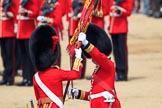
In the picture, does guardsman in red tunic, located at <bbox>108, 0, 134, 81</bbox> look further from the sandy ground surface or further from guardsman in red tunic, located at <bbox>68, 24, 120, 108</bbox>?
guardsman in red tunic, located at <bbox>68, 24, 120, 108</bbox>

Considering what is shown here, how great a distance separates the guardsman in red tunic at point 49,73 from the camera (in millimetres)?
7746

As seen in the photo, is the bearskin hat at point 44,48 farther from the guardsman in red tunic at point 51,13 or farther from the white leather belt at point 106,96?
the guardsman in red tunic at point 51,13

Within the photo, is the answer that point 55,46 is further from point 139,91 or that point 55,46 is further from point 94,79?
point 139,91

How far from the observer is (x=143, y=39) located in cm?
2069

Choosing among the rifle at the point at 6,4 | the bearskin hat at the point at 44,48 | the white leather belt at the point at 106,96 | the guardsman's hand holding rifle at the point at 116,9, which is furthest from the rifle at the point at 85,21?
the guardsman's hand holding rifle at the point at 116,9

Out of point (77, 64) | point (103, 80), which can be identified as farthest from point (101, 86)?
→ point (77, 64)

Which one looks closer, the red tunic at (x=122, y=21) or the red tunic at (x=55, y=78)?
the red tunic at (x=55, y=78)

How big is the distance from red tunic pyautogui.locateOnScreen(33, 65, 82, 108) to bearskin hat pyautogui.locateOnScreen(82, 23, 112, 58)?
429 mm

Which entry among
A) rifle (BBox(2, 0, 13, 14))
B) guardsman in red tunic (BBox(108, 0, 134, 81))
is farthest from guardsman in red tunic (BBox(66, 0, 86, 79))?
rifle (BBox(2, 0, 13, 14))

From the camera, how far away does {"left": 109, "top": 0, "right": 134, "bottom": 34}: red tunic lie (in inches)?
512

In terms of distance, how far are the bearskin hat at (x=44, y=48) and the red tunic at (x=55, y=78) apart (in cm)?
7

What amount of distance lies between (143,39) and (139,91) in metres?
8.72

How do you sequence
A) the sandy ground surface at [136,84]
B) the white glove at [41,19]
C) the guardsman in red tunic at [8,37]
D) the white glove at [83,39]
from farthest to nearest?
1. the guardsman in red tunic at [8,37]
2. the white glove at [41,19]
3. the sandy ground surface at [136,84]
4. the white glove at [83,39]

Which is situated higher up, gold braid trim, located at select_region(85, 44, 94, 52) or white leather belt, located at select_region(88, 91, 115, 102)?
gold braid trim, located at select_region(85, 44, 94, 52)
